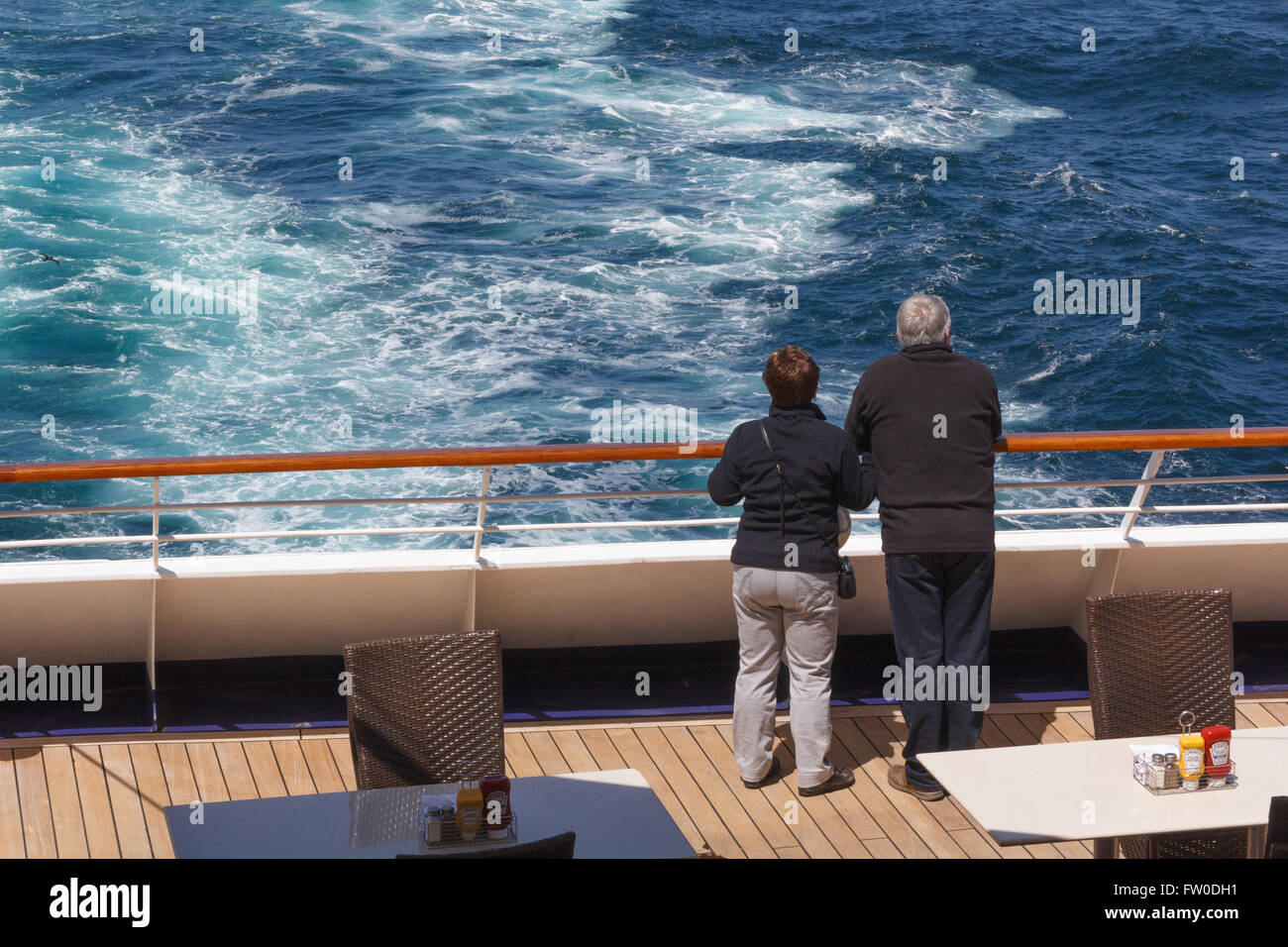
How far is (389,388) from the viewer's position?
15.2 m

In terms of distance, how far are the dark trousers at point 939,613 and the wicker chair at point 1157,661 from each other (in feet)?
1.25

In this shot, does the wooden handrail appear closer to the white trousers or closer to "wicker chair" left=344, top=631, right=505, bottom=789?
the white trousers

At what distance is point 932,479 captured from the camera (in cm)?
392

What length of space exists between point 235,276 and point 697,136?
9480 mm

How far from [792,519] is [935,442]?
1.48 ft

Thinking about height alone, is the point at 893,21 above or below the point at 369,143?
above

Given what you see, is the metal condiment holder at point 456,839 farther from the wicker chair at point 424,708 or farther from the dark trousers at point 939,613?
the dark trousers at point 939,613

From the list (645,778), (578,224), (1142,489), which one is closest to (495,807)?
(645,778)

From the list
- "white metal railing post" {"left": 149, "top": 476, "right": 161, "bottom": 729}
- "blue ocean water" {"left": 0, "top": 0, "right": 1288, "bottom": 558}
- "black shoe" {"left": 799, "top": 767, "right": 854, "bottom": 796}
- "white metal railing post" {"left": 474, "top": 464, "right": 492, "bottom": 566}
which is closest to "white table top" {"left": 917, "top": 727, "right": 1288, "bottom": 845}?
"black shoe" {"left": 799, "top": 767, "right": 854, "bottom": 796}

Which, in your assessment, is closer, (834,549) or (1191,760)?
(1191,760)

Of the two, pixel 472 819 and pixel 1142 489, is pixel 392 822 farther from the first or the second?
pixel 1142 489

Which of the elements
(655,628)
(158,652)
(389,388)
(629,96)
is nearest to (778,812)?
(655,628)

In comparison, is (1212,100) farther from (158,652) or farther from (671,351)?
(158,652)

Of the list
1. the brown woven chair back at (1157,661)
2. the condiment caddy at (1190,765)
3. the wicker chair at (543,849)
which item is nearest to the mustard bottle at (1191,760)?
the condiment caddy at (1190,765)
